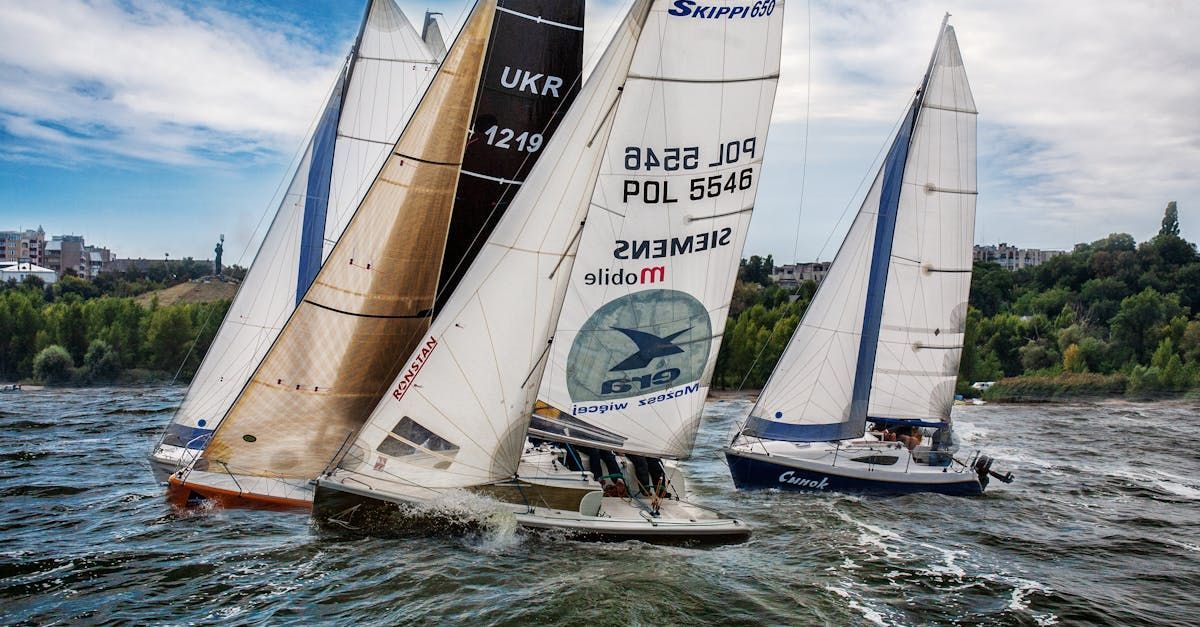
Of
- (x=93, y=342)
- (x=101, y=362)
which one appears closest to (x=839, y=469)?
(x=101, y=362)

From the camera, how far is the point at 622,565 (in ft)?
49.3

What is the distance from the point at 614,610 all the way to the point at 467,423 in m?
3.92

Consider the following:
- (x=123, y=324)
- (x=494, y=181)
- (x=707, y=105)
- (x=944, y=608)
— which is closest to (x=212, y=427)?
(x=494, y=181)

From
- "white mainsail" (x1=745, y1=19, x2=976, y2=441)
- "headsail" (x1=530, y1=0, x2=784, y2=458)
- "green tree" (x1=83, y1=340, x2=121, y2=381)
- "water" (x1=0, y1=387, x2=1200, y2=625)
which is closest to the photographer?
"water" (x1=0, y1=387, x2=1200, y2=625)

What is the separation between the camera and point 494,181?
62.5ft

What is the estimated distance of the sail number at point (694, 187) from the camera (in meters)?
16.9

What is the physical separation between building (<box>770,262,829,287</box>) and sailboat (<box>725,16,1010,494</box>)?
123 m

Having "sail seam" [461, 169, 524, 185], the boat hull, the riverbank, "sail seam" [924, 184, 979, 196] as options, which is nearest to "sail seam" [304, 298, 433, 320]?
"sail seam" [461, 169, 524, 185]

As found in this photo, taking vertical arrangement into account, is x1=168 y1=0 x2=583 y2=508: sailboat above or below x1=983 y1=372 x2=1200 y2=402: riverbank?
above

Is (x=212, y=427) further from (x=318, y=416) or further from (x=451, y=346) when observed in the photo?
(x=451, y=346)

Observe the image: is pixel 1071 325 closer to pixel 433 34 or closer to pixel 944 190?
pixel 944 190

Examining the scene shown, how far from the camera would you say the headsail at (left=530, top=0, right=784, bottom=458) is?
16.6m

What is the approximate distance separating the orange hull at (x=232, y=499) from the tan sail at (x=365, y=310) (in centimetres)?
122

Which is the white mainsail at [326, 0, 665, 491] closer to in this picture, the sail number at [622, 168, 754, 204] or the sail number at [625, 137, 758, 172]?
the sail number at [625, 137, 758, 172]
